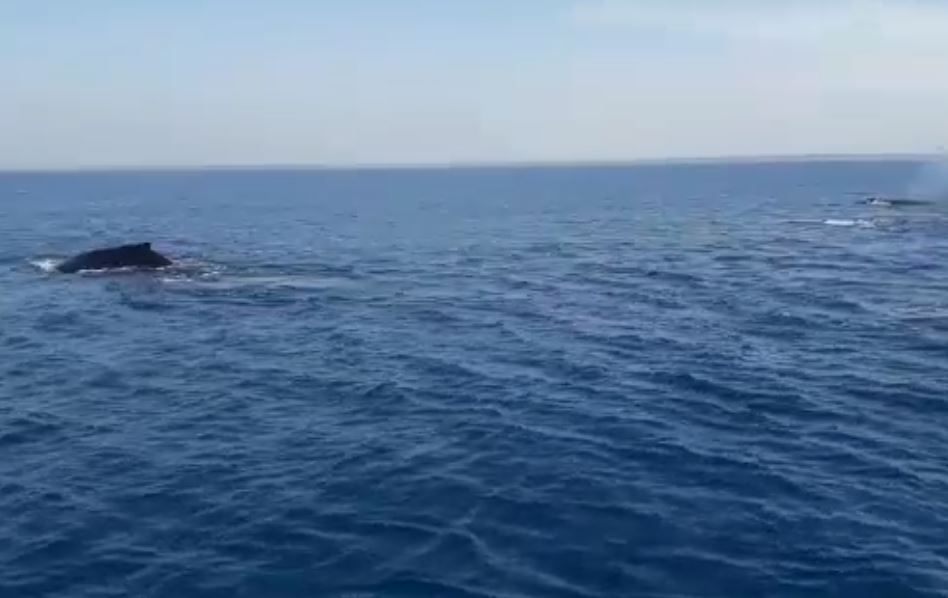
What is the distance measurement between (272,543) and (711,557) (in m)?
10.7

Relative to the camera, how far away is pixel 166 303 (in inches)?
2340

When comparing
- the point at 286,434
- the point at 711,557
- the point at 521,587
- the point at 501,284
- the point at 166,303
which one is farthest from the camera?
the point at 501,284

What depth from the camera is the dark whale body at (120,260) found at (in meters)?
72.6

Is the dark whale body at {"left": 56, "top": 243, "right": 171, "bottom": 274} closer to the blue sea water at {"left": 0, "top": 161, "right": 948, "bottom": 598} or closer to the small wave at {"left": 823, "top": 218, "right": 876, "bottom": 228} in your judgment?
the blue sea water at {"left": 0, "top": 161, "right": 948, "bottom": 598}

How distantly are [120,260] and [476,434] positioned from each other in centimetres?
4728

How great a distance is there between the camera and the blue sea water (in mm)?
23781

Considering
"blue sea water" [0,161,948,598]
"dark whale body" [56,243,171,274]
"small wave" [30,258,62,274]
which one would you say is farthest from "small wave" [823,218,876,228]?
"small wave" [30,258,62,274]

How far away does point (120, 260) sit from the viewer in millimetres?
72688

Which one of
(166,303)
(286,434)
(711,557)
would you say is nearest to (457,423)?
(286,434)

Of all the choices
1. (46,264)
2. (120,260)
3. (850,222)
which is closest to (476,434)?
(120,260)

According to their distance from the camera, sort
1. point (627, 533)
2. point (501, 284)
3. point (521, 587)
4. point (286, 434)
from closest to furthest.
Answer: point (521, 587), point (627, 533), point (286, 434), point (501, 284)

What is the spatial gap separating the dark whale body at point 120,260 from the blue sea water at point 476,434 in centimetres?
218

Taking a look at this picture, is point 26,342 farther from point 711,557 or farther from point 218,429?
point 711,557

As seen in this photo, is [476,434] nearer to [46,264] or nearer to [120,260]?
[120,260]
